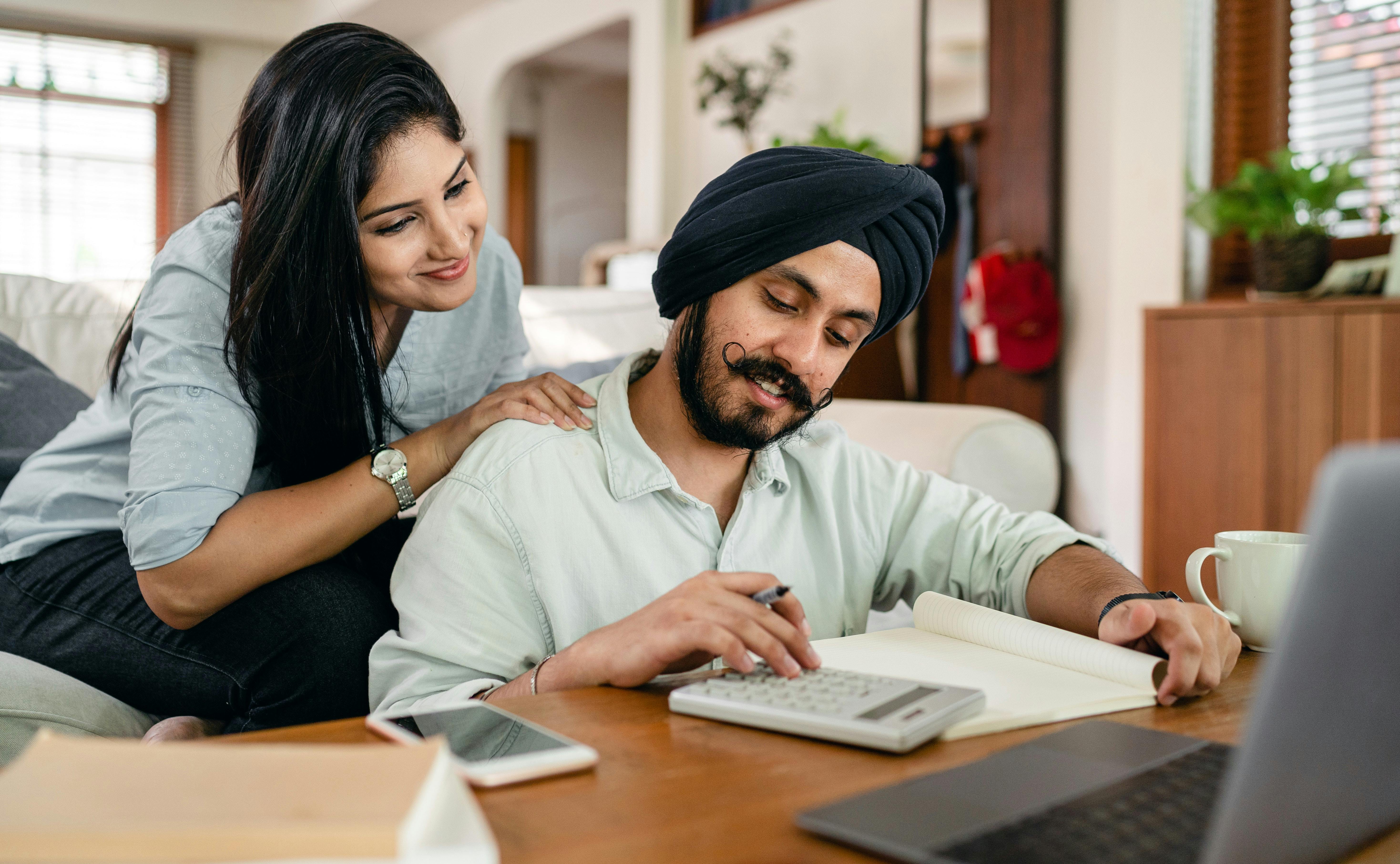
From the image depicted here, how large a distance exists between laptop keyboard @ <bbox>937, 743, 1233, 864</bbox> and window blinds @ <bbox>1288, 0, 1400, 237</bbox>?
A: 9.55 ft

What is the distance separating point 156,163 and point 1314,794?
8.11m

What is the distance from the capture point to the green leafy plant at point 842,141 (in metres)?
3.91

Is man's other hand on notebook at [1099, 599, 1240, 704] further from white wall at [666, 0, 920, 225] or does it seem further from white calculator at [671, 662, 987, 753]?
white wall at [666, 0, 920, 225]

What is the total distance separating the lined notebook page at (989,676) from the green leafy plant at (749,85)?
385 centimetres

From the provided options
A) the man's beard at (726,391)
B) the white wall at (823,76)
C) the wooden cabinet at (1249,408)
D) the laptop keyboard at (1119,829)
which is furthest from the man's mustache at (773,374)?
the white wall at (823,76)

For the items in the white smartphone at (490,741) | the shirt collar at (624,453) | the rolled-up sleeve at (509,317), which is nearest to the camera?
the white smartphone at (490,741)

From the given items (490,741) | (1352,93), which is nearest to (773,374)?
(490,741)

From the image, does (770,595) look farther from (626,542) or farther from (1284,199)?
(1284,199)

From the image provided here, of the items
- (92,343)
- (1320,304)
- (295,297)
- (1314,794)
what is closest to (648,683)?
(1314,794)

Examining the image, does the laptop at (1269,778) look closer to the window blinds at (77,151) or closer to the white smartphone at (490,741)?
the white smartphone at (490,741)

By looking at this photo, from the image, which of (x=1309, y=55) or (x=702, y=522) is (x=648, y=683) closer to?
(x=702, y=522)

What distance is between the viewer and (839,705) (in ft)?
2.50

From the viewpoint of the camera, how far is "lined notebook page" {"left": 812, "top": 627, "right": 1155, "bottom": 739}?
80cm

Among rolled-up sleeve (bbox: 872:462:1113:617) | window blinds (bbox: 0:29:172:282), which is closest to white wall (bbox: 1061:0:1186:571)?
rolled-up sleeve (bbox: 872:462:1113:617)
